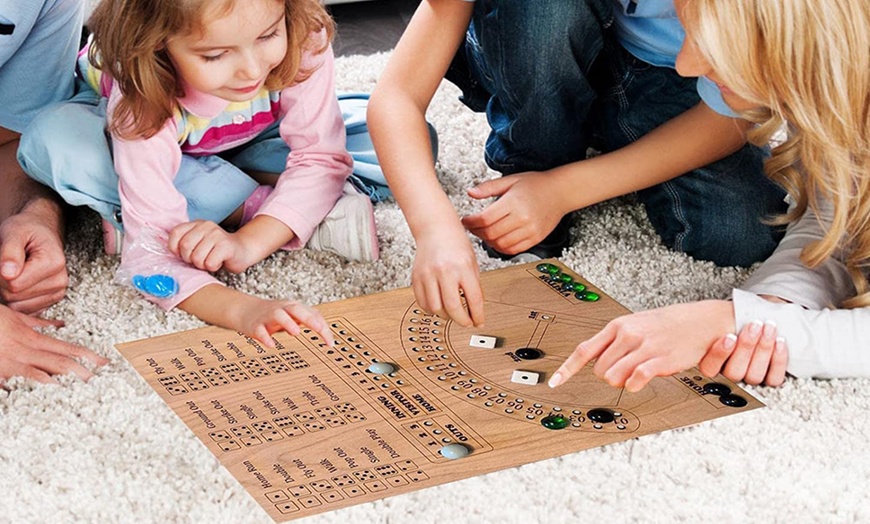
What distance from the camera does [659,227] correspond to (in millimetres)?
1369

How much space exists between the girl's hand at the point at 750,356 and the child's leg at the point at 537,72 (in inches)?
14.5

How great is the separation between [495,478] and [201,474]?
0.24m

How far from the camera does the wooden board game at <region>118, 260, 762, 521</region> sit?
91cm

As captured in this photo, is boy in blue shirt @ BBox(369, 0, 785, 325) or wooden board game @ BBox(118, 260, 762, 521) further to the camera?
boy in blue shirt @ BBox(369, 0, 785, 325)

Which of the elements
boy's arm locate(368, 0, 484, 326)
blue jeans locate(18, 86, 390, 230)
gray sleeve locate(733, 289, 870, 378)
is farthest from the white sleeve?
blue jeans locate(18, 86, 390, 230)

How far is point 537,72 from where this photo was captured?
1255mm

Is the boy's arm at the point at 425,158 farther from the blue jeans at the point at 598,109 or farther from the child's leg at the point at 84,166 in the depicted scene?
the child's leg at the point at 84,166

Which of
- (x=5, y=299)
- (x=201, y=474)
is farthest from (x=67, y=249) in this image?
(x=201, y=474)

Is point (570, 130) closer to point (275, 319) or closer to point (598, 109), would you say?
point (598, 109)

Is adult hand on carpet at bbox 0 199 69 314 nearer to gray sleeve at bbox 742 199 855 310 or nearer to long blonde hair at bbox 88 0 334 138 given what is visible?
long blonde hair at bbox 88 0 334 138

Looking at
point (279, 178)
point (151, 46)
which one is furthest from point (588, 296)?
point (151, 46)

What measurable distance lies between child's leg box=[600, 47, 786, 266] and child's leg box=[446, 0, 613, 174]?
0.16ft

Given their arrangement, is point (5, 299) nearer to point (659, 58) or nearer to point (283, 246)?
point (283, 246)

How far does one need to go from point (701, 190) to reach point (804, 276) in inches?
8.8
